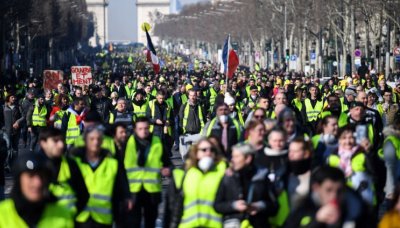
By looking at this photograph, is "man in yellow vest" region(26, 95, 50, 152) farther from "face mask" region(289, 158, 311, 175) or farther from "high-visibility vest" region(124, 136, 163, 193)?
"face mask" region(289, 158, 311, 175)

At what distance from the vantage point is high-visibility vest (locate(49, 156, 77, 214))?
10.1 meters

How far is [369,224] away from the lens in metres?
8.48

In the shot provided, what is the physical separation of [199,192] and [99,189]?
89 centimetres

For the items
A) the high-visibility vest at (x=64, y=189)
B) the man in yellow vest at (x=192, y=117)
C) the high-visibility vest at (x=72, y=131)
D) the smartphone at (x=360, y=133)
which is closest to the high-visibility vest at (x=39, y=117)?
the man in yellow vest at (x=192, y=117)

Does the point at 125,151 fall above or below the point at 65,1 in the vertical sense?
below

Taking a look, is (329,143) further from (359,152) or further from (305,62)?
(305,62)

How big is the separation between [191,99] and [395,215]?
12830mm

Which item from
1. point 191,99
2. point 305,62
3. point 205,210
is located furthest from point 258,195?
point 305,62

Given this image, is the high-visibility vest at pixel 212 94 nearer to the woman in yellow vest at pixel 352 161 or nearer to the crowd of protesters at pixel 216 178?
the crowd of protesters at pixel 216 178

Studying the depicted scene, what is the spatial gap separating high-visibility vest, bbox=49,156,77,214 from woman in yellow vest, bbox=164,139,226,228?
0.75 meters

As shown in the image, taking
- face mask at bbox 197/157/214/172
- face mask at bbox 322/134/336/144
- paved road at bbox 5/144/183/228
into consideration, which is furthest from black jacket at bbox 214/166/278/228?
paved road at bbox 5/144/183/228

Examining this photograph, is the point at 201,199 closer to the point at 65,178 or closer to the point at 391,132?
the point at 65,178

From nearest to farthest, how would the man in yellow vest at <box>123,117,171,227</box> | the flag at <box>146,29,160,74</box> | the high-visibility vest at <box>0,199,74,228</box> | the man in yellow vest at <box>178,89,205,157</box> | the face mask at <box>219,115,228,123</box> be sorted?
the high-visibility vest at <box>0,199,74,228</box>, the man in yellow vest at <box>123,117,171,227</box>, the face mask at <box>219,115,228,123</box>, the man in yellow vest at <box>178,89,205,157</box>, the flag at <box>146,29,160,74</box>

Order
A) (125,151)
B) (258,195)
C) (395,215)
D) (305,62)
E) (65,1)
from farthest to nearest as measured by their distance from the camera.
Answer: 1. (65,1)
2. (305,62)
3. (125,151)
4. (258,195)
5. (395,215)
